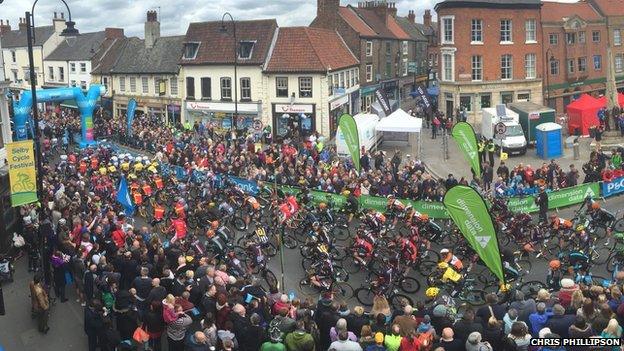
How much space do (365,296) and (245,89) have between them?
1178 inches

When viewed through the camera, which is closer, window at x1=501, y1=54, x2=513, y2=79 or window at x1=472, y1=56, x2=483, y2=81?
window at x1=472, y1=56, x2=483, y2=81

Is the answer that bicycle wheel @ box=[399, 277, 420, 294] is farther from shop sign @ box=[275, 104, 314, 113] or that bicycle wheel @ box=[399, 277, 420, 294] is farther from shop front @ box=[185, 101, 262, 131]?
shop front @ box=[185, 101, 262, 131]

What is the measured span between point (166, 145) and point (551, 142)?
20212 millimetres

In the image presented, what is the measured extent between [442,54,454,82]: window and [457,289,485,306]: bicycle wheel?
113ft

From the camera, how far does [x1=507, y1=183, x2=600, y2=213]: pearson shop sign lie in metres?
20.8

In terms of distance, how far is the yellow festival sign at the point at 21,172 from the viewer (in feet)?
51.7

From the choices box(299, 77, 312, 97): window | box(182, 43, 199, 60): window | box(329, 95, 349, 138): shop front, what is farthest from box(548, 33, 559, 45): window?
box(182, 43, 199, 60): window

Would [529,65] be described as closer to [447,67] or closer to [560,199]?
[447,67]

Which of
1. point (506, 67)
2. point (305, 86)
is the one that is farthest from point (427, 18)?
point (305, 86)

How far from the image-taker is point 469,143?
22.7 metres

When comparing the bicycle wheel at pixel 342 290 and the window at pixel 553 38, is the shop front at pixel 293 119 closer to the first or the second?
the window at pixel 553 38

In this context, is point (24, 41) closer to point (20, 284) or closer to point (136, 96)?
point (136, 96)

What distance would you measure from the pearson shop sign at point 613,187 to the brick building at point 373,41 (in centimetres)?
2698

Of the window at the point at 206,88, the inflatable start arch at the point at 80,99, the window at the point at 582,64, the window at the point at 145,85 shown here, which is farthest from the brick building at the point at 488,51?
the inflatable start arch at the point at 80,99
